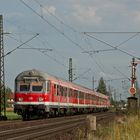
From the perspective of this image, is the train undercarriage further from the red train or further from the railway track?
the railway track

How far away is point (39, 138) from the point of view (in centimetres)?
2028

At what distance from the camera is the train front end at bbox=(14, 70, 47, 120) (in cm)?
3794

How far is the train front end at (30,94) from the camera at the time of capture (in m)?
37.9

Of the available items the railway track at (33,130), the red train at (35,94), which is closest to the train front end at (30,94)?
the red train at (35,94)

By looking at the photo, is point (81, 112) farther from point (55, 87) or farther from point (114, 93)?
point (114, 93)

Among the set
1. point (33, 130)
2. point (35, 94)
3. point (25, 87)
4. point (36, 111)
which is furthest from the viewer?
point (25, 87)

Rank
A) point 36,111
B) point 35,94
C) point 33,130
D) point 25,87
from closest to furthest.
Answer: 1. point 33,130
2. point 36,111
3. point 35,94
4. point 25,87

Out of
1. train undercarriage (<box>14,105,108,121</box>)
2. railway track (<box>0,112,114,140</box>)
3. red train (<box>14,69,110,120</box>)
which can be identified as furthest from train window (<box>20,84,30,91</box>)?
railway track (<box>0,112,114,140</box>)

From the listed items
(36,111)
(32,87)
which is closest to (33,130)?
(36,111)

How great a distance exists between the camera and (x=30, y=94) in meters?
38.3

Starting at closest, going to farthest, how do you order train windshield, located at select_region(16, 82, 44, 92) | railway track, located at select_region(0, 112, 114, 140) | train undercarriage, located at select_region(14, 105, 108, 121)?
railway track, located at select_region(0, 112, 114, 140) → train undercarriage, located at select_region(14, 105, 108, 121) → train windshield, located at select_region(16, 82, 44, 92)

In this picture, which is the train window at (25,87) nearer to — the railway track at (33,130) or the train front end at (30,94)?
the train front end at (30,94)

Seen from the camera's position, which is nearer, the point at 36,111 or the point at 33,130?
the point at 33,130

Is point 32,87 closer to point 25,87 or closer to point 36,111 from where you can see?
point 25,87
